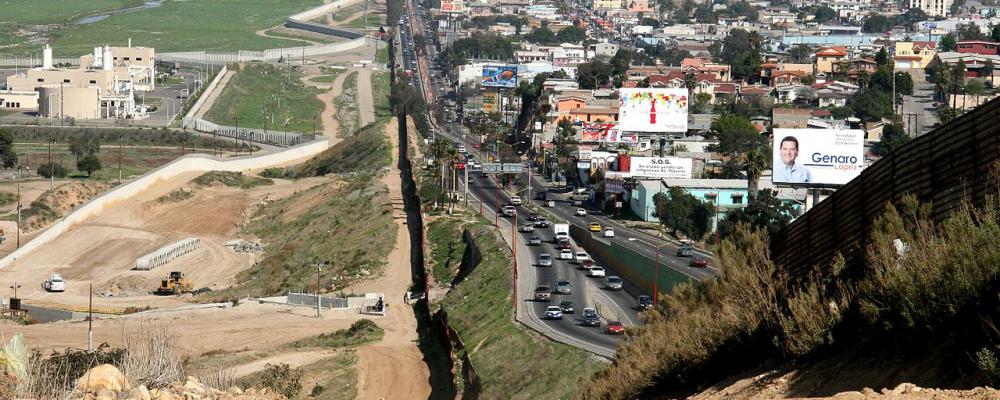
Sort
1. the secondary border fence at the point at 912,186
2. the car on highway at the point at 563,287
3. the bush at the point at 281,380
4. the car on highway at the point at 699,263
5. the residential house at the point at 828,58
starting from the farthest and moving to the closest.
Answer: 1. the residential house at the point at 828,58
2. the car on highway at the point at 699,263
3. the car on highway at the point at 563,287
4. the bush at the point at 281,380
5. the secondary border fence at the point at 912,186

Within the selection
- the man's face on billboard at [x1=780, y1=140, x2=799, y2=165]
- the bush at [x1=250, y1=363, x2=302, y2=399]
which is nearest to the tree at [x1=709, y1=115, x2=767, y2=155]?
the man's face on billboard at [x1=780, y1=140, x2=799, y2=165]

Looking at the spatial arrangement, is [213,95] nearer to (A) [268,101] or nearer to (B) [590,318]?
(A) [268,101]

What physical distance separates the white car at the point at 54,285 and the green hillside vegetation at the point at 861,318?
141ft

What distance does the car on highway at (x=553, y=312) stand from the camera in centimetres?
4297

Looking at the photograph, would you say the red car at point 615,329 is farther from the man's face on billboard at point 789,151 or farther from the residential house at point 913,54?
the residential house at point 913,54

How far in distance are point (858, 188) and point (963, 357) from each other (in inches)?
174

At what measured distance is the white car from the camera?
60625 mm

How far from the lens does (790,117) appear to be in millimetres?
112500

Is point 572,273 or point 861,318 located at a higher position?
point 861,318

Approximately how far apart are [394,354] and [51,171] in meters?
53.3

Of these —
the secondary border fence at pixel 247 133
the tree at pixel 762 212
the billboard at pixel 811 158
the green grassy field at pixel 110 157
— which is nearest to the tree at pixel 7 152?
the green grassy field at pixel 110 157

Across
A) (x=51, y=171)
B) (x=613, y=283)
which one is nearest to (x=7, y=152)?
(x=51, y=171)

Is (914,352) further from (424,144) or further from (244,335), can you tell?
(424,144)

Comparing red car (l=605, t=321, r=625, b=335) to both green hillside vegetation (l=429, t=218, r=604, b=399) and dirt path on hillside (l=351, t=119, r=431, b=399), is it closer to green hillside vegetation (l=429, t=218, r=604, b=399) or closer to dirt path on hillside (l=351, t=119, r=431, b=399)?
green hillside vegetation (l=429, t=218, r=604, b=399)
